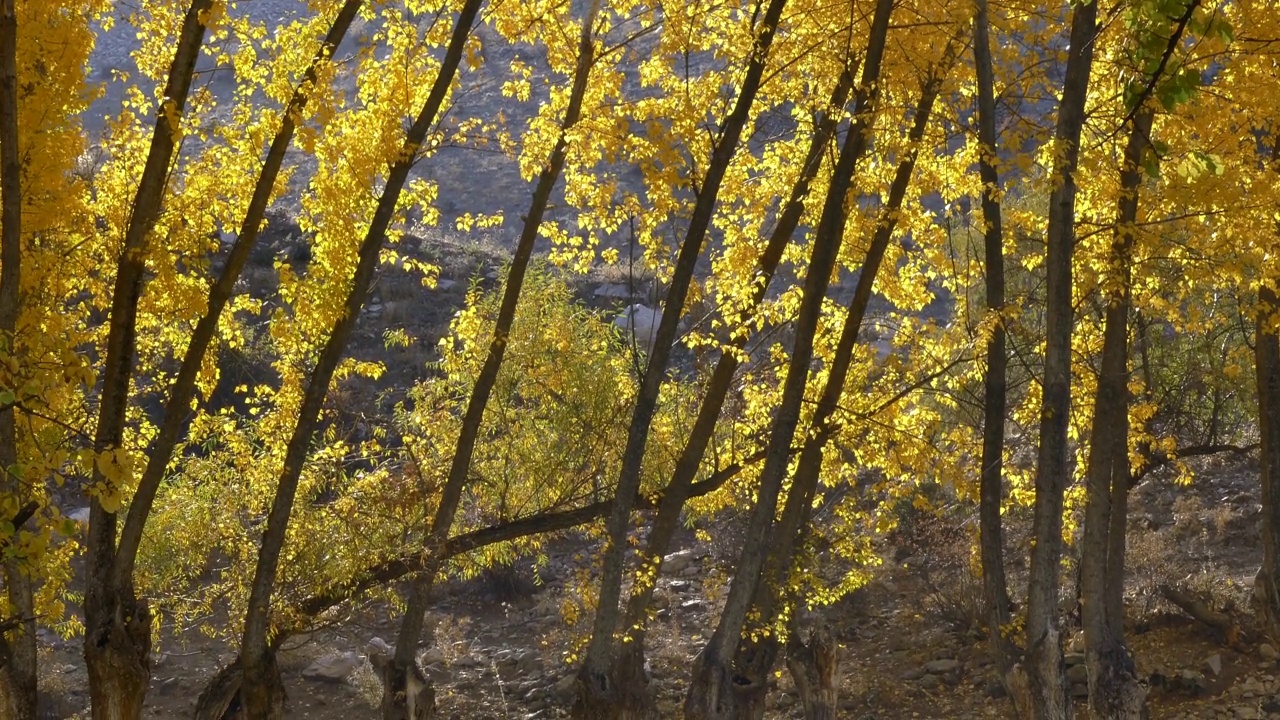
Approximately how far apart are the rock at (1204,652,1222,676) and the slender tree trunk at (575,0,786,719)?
8.64m

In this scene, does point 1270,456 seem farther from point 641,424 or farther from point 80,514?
point 80,514

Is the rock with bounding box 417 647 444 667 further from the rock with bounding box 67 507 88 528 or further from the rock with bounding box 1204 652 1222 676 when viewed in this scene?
the rock with bounding box 1204 652 1222 676

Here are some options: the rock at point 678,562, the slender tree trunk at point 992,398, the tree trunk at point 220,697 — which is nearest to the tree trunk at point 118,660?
the tree trunk at point 220,697

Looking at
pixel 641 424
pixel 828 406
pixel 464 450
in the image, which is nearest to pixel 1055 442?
pixel 828 406

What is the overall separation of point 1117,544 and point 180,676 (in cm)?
1314

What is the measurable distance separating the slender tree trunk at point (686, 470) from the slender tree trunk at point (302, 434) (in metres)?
2.68

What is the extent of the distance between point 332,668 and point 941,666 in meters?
8.84

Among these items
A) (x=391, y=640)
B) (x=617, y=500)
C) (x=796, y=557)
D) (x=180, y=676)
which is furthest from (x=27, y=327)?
(x=391, y=640)

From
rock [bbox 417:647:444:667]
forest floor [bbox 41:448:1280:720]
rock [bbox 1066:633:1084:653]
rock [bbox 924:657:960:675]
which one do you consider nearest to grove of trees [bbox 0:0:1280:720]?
forest floor [bbox 41:448:1280:720]

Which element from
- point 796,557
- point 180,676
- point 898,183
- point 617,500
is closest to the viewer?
point 617,500

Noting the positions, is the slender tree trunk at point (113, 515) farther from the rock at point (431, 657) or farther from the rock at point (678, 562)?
the rock at point (678, 562)

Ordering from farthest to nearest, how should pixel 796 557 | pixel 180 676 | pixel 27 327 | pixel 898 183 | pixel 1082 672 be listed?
1. pixel 180 676
2. pixel 1082 672
3. pixel 796 557
4. pixel 898 183
5. pixel 27 327

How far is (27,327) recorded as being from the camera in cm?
706

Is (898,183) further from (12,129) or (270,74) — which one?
(12,129)
